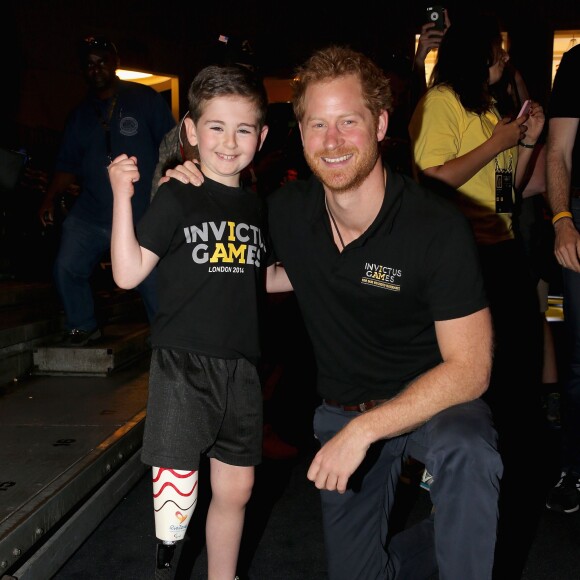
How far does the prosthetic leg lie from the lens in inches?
78.7

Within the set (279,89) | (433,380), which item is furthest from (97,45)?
(279,89)

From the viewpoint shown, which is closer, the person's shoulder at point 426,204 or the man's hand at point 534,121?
the person's shoulder at point 426,204

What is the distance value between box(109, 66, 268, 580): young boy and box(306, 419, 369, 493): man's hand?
405 millimetres

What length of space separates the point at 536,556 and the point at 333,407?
1038 mm

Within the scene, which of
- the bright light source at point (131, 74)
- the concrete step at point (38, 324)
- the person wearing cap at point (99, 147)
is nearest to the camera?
the person wearing cap at point (99, 147)

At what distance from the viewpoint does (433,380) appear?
1.81 metres

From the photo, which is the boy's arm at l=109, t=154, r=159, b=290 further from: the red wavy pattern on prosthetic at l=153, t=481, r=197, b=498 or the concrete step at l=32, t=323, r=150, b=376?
the concrete step at l=32, t=323, r=150, b=376

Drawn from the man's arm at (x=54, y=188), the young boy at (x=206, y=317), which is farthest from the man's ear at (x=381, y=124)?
the man's arm at (x=54, y=188)

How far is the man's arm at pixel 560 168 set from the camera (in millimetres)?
2645

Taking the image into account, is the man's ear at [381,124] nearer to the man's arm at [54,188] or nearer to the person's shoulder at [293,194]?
the person's shoulder at [293,194]

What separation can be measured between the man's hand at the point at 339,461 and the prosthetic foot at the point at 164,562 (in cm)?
59

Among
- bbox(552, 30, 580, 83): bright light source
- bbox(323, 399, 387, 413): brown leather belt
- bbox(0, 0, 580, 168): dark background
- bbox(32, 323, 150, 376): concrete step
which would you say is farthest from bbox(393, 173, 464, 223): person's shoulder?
bbox(552, 30, 580, 83): bright light source

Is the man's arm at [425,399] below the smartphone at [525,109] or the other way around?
below

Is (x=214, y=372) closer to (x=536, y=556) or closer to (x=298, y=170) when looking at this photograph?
(x=536, y=556)
